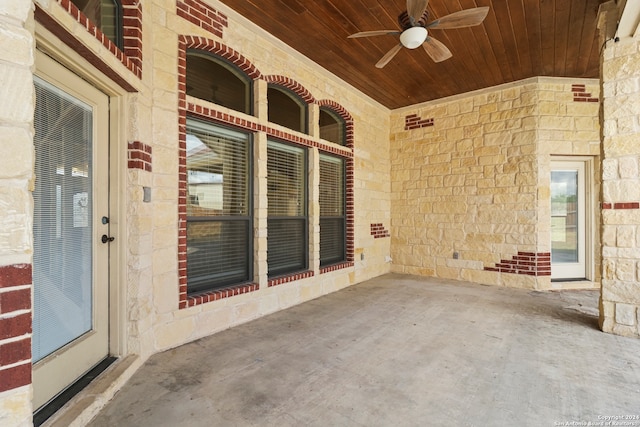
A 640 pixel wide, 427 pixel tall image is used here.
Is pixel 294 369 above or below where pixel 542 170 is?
below

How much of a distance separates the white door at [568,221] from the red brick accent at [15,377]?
586 centimetres

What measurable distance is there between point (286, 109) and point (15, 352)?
354 cm

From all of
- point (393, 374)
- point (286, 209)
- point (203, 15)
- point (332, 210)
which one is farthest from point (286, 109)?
point (393, 374)

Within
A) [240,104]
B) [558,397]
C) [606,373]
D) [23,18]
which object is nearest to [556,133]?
[606,373]

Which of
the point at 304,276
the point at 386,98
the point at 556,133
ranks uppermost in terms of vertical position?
the point at 386,98

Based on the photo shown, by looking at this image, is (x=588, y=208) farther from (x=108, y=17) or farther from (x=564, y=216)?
(x=108, y=17)

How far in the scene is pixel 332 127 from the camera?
4.89m

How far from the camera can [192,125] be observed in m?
2.98

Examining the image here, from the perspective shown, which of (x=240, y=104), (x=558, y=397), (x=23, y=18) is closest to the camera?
(x=23, y=18)

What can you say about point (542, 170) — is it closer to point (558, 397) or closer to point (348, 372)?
point (558, 397)

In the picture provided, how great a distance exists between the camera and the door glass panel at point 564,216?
4.82m

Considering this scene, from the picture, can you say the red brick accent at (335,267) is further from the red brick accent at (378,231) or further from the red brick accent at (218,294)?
the red brick accent at (218,294)

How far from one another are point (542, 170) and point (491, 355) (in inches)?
131

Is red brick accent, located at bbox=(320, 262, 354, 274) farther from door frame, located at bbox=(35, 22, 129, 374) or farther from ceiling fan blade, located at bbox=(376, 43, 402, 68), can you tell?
ceiling fan blade, located at bbox=(376, 43, 402, 68)
